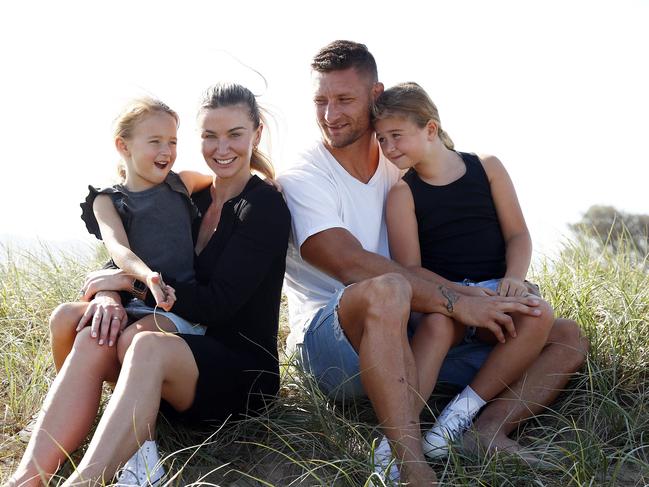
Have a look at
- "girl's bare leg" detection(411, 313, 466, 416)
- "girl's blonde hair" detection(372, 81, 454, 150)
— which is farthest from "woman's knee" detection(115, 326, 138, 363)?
"girl's blonde hair" detection(372, 81, 454, 150)

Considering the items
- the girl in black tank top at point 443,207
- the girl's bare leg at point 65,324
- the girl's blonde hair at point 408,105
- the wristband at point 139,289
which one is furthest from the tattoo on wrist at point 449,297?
the girl's bare leg at point 65,324

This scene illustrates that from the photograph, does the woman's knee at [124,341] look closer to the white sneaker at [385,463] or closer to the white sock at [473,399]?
the white sneaker at [385,463]

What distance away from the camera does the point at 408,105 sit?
368cm

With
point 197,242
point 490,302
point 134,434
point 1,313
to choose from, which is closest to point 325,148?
point 197,242

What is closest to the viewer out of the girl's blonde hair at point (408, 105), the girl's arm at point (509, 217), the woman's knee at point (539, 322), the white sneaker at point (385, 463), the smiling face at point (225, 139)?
the white sneaker at point (385, 463)

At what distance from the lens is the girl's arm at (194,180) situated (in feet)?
11.7

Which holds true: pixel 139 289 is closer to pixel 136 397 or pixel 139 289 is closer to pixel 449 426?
pixel 136 397

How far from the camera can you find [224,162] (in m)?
3.39

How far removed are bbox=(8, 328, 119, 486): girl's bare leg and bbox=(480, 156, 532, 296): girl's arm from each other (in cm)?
178

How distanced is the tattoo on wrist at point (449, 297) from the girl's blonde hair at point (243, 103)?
0.96m

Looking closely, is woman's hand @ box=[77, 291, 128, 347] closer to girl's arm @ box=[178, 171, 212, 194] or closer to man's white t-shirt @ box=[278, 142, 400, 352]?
girl's arm @ box=[178, 171, 212, 194]

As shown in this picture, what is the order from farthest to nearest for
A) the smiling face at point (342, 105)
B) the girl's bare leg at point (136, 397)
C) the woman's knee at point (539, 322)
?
the smiling face at point (342, 105), the woman's knee at point (539, 322), the girl's bare leg at point (136, 397)

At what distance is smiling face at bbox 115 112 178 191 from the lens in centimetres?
339

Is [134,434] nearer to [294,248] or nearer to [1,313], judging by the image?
[294,248]
